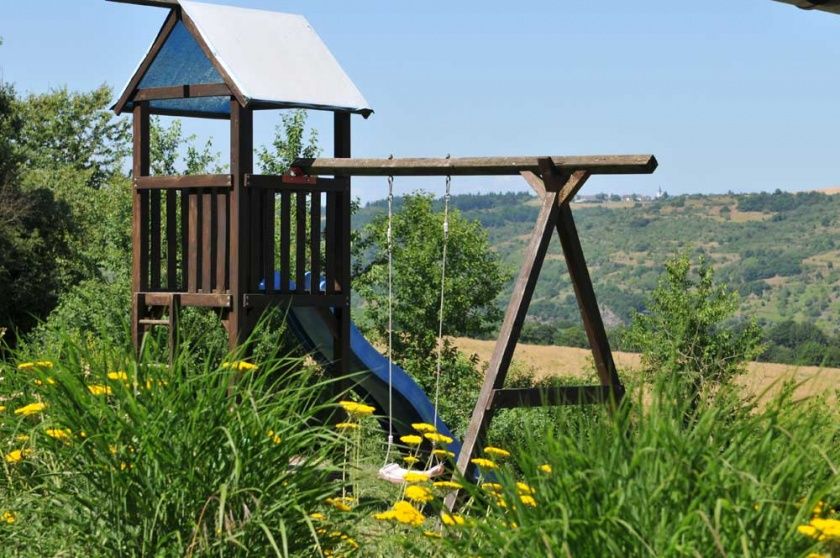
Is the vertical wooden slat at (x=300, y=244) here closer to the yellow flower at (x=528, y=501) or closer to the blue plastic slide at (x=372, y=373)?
the blue plastic slide at (x=372, y=373)

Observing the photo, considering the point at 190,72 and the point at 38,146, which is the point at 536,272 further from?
the point at 38,146

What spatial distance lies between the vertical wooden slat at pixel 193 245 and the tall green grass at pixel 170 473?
432 cm

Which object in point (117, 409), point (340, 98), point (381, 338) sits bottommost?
point (381, 338)

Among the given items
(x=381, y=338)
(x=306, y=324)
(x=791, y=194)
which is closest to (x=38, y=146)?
(x=381, y=338)

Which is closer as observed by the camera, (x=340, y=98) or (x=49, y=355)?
(x=49, y=355)

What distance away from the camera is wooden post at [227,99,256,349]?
25.7 feet

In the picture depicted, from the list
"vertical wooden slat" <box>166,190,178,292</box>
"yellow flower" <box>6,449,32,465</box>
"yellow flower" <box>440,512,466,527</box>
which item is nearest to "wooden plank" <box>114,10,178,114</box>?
"vertical wooden slat" <box>166,190,178,292</box>

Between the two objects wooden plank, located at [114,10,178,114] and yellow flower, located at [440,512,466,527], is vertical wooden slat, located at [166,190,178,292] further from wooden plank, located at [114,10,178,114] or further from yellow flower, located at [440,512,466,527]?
yellow flower, located at [440,512,466,527]

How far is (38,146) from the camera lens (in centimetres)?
5281

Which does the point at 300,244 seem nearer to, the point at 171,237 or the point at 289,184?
the point at 289,184

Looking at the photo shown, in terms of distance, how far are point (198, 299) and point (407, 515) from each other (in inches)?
185

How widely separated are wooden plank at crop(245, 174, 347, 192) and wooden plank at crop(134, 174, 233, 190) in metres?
0.16

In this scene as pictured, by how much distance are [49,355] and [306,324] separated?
4.98 m

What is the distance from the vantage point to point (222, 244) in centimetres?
798
